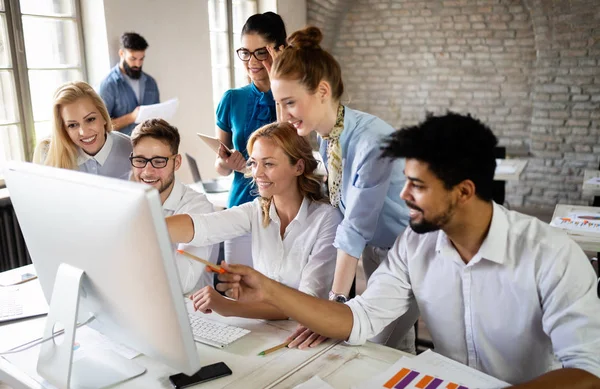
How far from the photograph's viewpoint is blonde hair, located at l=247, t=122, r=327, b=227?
194 cm

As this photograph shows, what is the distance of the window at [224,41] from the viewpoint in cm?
568

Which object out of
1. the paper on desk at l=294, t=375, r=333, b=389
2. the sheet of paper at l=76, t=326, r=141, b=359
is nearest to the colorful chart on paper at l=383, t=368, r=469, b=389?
the paper on desk at l=294, t=375, r=333, b=389

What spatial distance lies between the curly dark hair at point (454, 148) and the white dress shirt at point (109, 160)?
1.55m

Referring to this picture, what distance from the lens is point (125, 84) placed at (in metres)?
4.22

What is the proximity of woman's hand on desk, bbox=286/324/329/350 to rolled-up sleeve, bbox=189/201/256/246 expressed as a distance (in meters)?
0.56

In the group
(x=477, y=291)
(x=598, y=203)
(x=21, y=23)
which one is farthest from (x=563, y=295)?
(x=21, y=23)

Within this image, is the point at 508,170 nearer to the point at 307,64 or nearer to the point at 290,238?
the point at 290,238

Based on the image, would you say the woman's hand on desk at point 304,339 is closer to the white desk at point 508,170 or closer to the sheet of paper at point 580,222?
the sheet of paper at point 580,222

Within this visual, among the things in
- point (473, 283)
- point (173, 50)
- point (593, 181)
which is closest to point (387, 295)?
point (473, 283)

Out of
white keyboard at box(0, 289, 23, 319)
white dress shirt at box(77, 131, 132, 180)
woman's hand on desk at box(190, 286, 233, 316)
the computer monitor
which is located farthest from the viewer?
white dress shirt at box(77, 131, 132, 180)

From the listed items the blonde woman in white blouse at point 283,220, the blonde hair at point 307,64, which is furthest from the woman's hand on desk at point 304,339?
the blonde hair at point 307,64

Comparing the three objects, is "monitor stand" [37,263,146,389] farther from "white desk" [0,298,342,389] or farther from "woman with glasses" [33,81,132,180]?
"woman with glasses" [33,81,132,180]

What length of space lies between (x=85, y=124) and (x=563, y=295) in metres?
1.93

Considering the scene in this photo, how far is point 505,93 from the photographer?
6.07 metres
